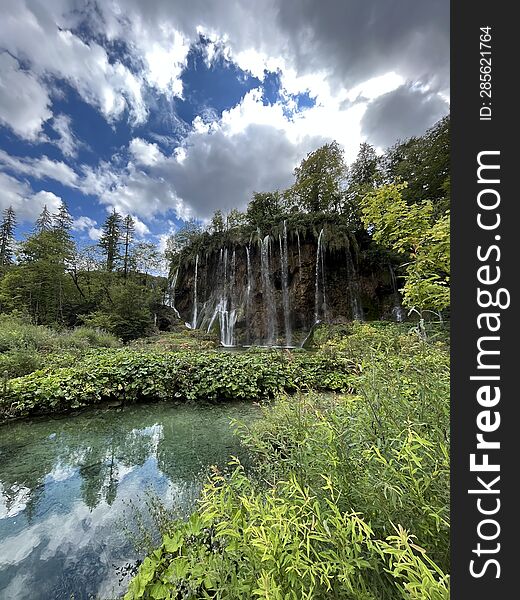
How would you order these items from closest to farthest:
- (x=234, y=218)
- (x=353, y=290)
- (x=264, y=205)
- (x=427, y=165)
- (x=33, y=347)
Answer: (x=33, y=347), (x=427, y=165), (x=353, y=290), (x=264, y=205), (x=234, y=218)

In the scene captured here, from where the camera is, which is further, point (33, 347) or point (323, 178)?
point (323, 178)

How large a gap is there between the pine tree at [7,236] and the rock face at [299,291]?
23244mm

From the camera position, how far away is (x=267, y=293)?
690 inches

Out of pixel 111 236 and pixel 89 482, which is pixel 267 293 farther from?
pixel 111 236

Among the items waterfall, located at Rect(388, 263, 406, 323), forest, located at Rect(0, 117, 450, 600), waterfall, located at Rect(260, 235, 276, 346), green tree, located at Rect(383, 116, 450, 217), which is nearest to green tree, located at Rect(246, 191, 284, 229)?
forest, located at Rect(0, 117, 450, 600)

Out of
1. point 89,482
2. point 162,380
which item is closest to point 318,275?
point 162,380

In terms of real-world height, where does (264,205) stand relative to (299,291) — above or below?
above

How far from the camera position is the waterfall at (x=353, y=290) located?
16.5 metres

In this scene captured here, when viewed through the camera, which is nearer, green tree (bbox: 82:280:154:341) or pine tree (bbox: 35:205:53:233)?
green tree (bbox: 82:280:154:341)

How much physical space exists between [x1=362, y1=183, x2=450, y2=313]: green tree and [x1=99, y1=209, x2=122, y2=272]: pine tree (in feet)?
90.3

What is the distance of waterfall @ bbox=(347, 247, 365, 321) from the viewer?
16.5 meters

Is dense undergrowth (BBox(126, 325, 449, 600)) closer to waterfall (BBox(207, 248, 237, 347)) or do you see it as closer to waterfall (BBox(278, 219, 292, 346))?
waterfall (BBox(278, 219, 292, 346))

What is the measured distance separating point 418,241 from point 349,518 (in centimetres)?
244

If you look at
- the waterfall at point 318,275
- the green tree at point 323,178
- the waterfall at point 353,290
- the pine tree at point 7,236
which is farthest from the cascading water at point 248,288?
the pine tree at point 7,236
